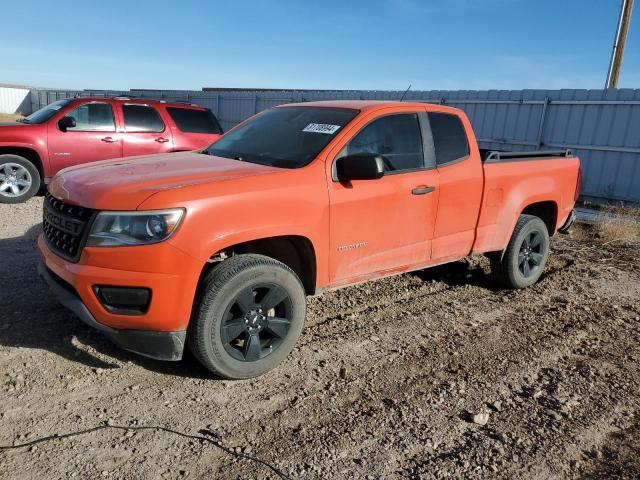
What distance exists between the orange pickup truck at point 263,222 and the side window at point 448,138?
13mm

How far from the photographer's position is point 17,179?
27.5 ft

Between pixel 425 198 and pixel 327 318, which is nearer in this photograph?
pixel 425 198

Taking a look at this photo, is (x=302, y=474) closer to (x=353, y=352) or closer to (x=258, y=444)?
(x=258, y=444)

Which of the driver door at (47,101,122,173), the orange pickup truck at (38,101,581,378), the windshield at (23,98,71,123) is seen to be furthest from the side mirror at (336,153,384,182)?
the windshield at (23,98,71,123)

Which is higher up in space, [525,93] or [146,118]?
[525,93]

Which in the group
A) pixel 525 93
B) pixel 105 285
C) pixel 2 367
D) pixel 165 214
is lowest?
pixel 2 367

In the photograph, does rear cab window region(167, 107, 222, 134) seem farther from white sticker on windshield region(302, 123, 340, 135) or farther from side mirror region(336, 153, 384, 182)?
side mirror region(336, 153, 384, 182)

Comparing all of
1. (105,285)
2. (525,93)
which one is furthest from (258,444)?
(525,93)

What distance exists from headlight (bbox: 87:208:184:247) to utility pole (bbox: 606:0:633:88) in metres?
15.6

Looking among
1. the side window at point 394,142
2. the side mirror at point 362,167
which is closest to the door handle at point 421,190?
the side window at point 394,142

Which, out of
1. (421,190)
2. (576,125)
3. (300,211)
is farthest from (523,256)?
(576,125)

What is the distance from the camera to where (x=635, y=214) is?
10.4m

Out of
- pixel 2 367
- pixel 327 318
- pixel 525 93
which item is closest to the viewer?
pixel 2 367

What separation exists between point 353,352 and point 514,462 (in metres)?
1.47
